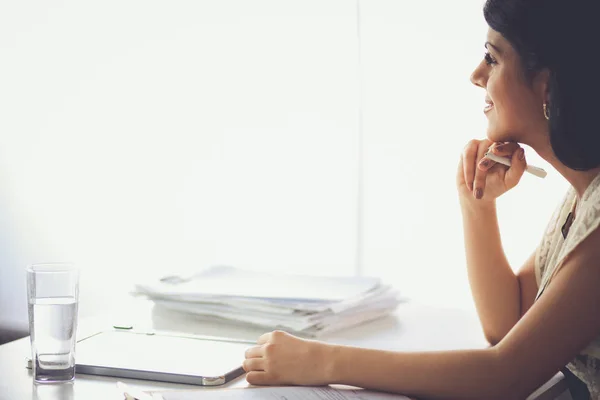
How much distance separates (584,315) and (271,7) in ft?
5.59

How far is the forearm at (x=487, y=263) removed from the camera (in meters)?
1.39

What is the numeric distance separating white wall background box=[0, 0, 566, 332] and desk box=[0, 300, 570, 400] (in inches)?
31.9

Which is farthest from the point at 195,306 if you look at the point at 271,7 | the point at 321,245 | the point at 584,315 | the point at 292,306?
the point at 271,7

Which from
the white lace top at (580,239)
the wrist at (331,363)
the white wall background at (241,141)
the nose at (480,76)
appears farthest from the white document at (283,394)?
the white wall background at (241,141)

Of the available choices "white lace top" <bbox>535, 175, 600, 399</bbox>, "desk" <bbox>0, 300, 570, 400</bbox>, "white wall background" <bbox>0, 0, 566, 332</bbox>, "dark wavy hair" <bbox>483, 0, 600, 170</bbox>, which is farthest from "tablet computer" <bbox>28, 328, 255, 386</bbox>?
"white wall background" <bbox>0, 0, 566, 332</bbox>

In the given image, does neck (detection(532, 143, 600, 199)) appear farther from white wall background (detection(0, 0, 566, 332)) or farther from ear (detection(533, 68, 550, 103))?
white wall background (detection(0, 0, 566, 332))

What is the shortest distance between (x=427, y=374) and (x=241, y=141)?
5.39ft

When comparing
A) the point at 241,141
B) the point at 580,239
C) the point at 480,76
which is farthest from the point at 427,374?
the point at 241,141

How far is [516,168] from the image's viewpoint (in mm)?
1340

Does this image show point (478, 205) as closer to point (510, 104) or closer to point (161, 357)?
point (510, 104)

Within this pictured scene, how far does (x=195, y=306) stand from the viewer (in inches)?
52.4

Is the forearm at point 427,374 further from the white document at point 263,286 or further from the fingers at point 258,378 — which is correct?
the white document at point 263,286

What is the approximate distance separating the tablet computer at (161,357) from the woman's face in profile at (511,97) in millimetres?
496

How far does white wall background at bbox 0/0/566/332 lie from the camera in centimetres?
228
